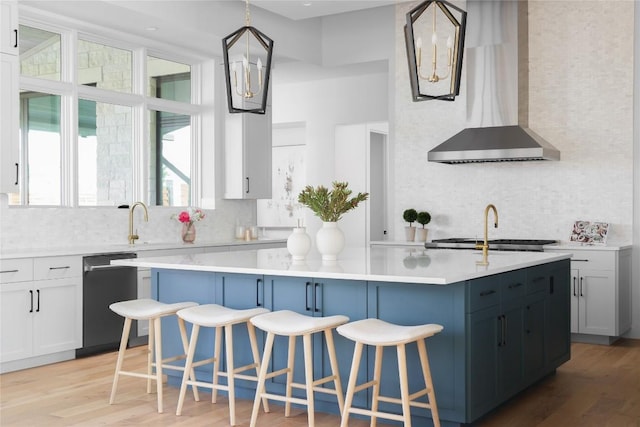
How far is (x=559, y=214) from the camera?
7254 mm

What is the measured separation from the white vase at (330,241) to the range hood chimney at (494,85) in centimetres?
→ 276

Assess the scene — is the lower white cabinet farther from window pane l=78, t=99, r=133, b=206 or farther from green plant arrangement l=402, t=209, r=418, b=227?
green plant arrangement l=402, t=209, r=418, b=227

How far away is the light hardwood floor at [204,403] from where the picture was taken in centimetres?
425

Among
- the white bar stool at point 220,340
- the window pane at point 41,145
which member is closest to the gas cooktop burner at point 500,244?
the white bar stool at point 220,340

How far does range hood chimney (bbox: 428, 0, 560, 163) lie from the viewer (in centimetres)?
702

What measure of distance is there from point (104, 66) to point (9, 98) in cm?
152

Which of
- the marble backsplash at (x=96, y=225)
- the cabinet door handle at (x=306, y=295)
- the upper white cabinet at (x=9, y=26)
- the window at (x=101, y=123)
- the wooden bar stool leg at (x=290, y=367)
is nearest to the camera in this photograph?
the wooden bar stool leg at (x=290, y=367)

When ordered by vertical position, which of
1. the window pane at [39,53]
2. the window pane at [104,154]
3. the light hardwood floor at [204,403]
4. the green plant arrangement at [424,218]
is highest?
the window pane at [39,53]

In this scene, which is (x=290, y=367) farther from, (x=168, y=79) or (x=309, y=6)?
(x=168, y=79)

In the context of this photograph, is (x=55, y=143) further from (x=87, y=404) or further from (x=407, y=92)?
(x=407, y=92)

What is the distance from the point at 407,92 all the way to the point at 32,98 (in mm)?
3856

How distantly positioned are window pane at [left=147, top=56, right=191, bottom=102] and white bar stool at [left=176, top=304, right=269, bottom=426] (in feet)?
12.3

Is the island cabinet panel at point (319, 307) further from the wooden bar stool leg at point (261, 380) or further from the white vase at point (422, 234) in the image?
the white vase at point (422, 234)

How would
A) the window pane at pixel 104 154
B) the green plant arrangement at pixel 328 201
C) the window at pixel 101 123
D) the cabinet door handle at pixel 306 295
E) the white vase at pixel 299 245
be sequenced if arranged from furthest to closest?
the window pane at pixel 104 154 < the window at pixel 101 123 < the white vase at pixel 299 245 < the green plant arrangement at pixel 328 201 < the cabinet door handle at pixel 306 295
